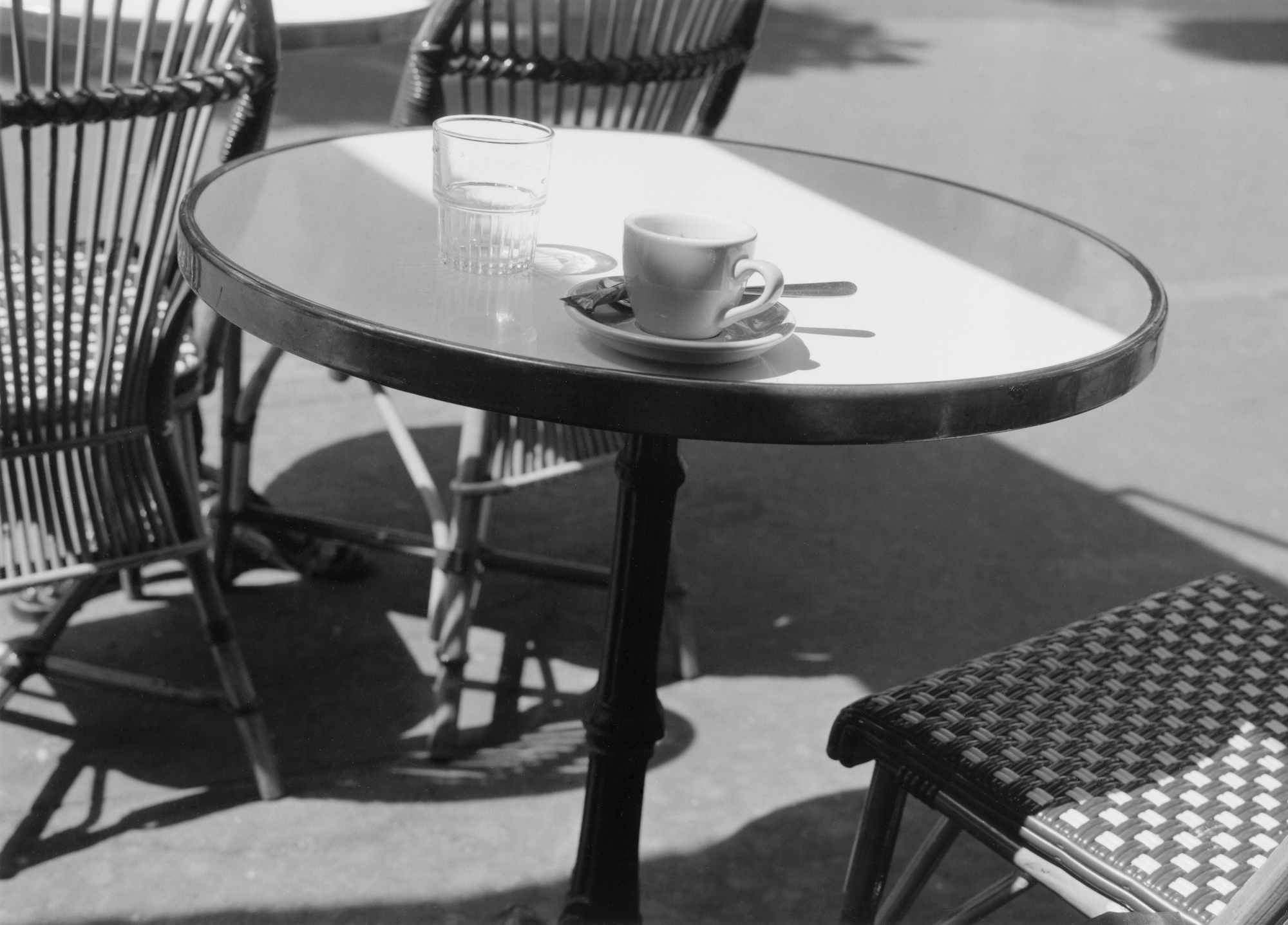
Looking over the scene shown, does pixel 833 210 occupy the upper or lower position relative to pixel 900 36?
upper

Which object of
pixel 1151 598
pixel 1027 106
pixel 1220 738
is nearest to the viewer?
pixel 1220 738

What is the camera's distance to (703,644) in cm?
260

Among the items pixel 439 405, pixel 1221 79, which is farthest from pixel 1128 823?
pixel 1221 79

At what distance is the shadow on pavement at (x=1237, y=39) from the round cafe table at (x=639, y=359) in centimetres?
829

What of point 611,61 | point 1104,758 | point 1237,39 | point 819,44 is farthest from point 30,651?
point 1237,39

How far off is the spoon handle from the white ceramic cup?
13 cm

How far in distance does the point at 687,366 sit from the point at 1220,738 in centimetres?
69

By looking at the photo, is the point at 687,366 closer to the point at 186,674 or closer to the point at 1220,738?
the point at 1220,738

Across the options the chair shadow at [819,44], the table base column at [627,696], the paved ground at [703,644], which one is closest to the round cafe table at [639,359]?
the table base column at [627,696]

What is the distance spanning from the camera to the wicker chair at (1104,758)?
4.07ft

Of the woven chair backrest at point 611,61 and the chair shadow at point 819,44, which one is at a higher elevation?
the woven chair backrest at point 611,61

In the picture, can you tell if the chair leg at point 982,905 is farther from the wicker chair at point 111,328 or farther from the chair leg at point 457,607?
the wicker chair at point 111,328

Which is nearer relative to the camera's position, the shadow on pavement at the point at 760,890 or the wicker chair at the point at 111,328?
the wicker chair at the point at 111,328

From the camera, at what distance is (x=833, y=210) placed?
1.68 m
